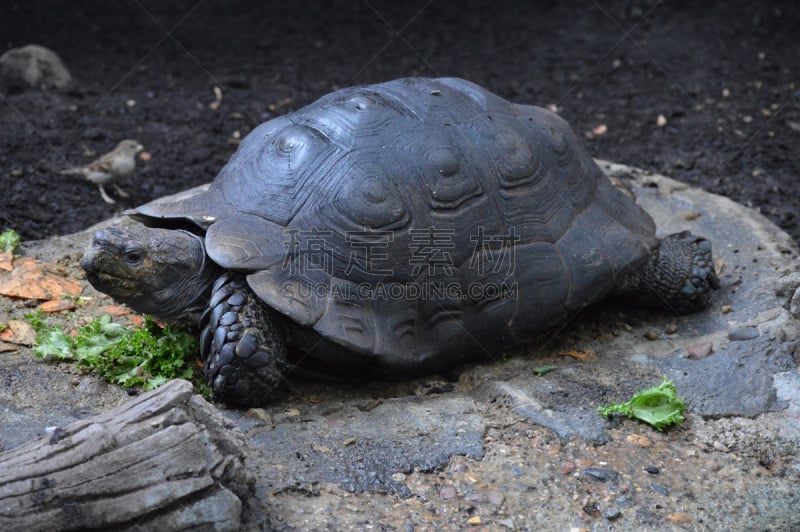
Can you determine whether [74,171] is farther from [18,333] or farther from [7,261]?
[18,333]

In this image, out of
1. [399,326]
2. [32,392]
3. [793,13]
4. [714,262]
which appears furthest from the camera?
[793,13]

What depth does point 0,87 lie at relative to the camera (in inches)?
329

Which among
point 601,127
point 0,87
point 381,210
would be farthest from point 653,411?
point 0,87

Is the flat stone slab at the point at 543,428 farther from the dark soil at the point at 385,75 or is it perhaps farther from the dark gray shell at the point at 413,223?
the dark soil at the point at 385,75

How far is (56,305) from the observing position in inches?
193

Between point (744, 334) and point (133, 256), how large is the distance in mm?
3314

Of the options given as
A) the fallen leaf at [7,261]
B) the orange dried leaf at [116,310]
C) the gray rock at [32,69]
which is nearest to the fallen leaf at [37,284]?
the fallen leaf at [7,261]

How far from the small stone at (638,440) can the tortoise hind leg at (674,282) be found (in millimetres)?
1362

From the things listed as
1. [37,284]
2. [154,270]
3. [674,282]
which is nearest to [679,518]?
[674,282]

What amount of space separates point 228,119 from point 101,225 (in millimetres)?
2752

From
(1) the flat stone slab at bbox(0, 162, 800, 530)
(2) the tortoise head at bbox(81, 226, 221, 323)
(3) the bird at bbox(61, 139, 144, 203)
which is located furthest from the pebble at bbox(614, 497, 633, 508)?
(3) the bird at bbox(61, 139, 144, 203)

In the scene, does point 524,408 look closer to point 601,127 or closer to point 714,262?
point 714,262

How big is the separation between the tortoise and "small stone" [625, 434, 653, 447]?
3.06ft

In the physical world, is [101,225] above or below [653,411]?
below
